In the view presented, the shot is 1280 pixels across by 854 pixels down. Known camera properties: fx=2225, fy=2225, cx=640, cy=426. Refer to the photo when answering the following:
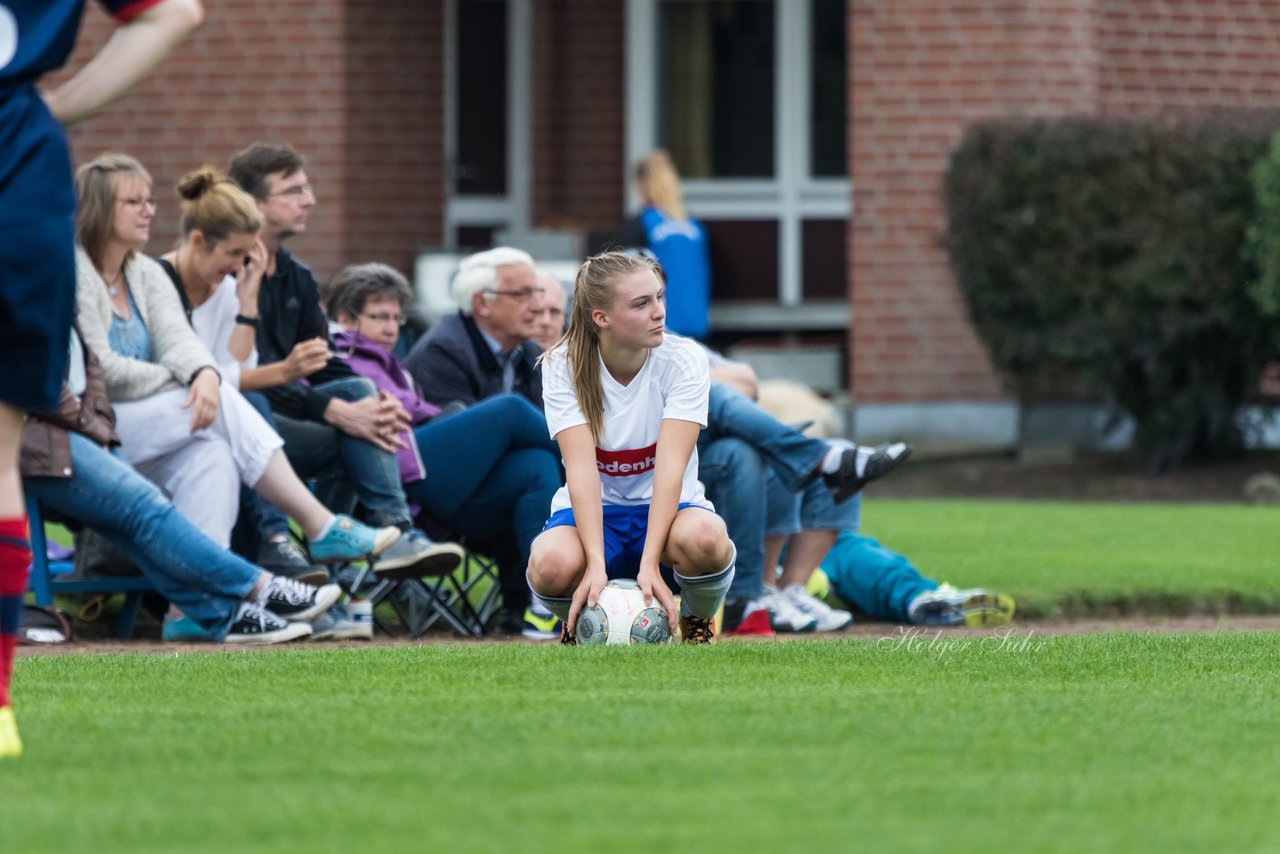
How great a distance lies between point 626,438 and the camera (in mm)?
6441

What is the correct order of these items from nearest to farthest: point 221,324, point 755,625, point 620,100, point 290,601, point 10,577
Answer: point 10,577 → point 290,601 → point 755,625 → point 221,324 → point 620,100

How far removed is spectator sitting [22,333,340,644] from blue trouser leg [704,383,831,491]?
4.89 feet

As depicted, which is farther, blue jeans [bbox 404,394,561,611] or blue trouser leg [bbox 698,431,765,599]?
blue jeans [bbox 404,394,561,611]

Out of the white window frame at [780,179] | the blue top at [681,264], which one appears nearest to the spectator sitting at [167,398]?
the blue top at [681,264]

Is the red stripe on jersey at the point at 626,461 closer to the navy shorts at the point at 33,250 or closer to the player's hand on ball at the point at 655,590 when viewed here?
the player's hand on ball at the point at 655,590

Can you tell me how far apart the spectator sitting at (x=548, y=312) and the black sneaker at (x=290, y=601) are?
163 centimetres

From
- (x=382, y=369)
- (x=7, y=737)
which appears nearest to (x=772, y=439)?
(x=382, y=369)

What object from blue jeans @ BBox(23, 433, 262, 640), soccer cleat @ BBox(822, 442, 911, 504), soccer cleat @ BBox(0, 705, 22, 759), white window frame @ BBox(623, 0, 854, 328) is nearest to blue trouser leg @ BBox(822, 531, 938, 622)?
soccer cleat @ BBox(822, 442, 911, 504)

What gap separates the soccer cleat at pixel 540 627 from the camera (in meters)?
7.58

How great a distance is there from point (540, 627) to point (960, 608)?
153cm

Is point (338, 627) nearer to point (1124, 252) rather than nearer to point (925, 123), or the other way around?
point (1124, 252)

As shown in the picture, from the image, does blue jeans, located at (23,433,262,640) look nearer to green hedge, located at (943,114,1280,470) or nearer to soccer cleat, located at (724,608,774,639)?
soccer cleat, located at (724,608,774,639)

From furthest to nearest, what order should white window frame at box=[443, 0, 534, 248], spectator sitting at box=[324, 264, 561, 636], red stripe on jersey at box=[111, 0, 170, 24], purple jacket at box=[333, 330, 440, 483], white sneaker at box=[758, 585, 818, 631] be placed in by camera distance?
white window frame at box=[443, 0, 534, 248] < purple jacket at box=[333, 330, 440, 483] < white sneaker at box=[758, 585, 818, 631] < spectator sitting at box=[324, 264, 561, 636] < red stripe on jersey at box=[111, 0, 170, 24]

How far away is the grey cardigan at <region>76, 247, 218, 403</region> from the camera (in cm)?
721
